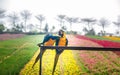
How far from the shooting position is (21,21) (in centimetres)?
556

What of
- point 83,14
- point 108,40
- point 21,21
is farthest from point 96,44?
point 21,21

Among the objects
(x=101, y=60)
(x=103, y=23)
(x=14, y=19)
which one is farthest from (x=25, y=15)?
(x=101, y=60)

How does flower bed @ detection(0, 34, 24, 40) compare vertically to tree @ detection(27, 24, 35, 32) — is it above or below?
below

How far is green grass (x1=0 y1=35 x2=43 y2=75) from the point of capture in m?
4.88

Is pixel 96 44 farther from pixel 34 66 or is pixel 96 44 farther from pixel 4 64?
pixel 4 64

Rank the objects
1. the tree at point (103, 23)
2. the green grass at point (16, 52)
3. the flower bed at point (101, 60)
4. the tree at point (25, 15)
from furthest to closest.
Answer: the tree at point (103, 23) < the tree at point (25, 15) < the flower bed at point (101, 60) < the green grass at point (16, 52)

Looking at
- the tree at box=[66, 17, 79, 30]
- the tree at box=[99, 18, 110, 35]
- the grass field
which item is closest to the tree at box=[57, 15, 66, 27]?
the tree at box=[66, 17, 79, 30]

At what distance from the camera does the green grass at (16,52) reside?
4875 millimetres

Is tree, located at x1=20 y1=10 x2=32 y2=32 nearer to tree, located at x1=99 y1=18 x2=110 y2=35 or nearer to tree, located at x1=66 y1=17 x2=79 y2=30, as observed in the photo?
tree, located at x1=66 y1=17 x2=79 y2=30

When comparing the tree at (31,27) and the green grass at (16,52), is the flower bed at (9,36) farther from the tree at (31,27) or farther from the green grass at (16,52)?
the tree at (31,27)

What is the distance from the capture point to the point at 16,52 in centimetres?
534

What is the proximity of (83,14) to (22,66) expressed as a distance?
79.3 inches

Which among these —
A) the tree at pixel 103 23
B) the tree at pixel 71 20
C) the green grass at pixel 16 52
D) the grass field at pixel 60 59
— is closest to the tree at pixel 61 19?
the tree at pixel 71 20

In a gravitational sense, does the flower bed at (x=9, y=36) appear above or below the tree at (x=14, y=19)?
below
